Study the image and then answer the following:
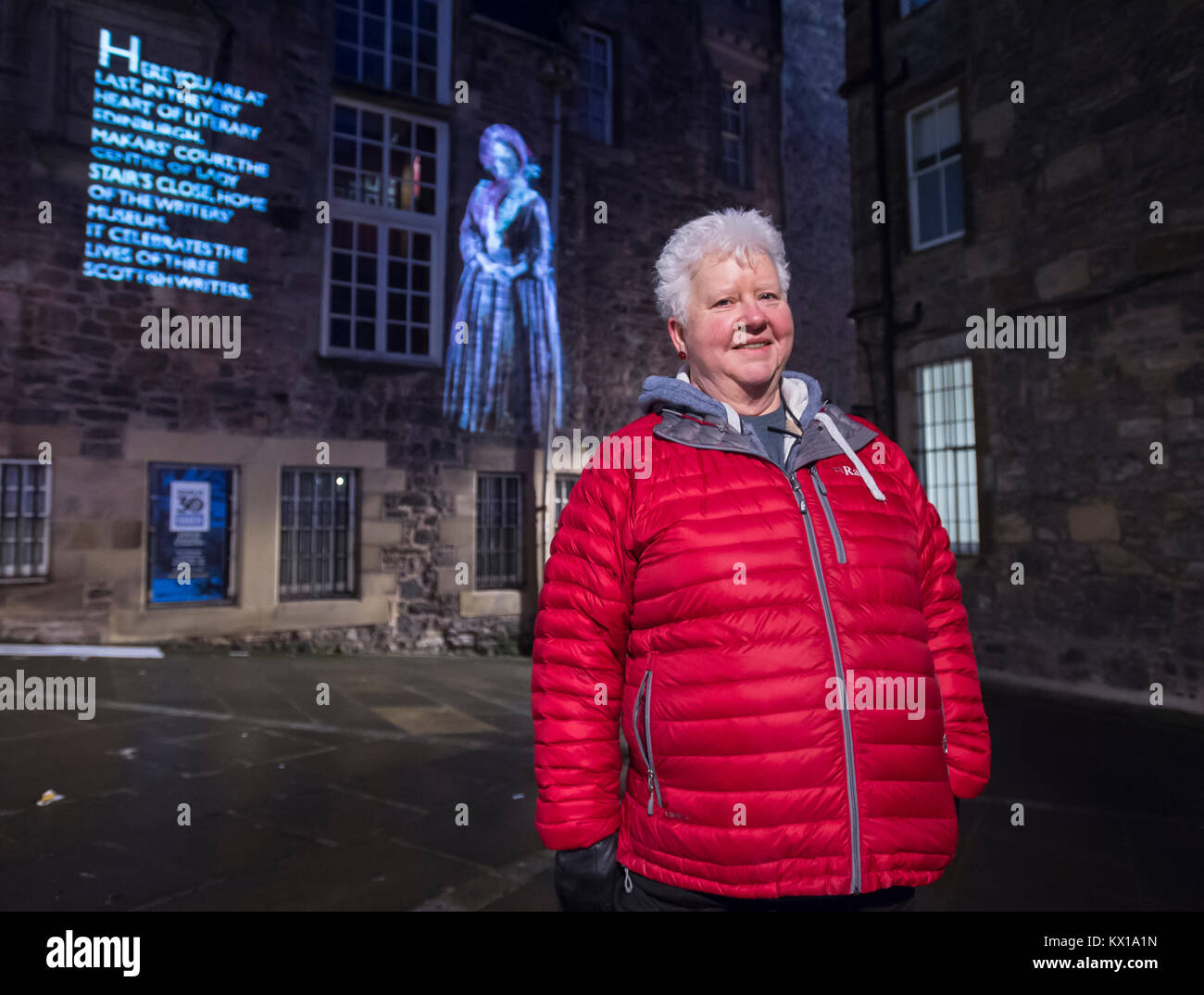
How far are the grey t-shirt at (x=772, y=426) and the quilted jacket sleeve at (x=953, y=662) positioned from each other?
31 cm

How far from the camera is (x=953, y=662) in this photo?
181 centimetres

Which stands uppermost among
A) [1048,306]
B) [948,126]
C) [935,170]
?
[948,126]

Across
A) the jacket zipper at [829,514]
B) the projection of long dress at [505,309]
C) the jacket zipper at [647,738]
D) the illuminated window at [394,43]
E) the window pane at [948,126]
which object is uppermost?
the illuminated window at [394,43]

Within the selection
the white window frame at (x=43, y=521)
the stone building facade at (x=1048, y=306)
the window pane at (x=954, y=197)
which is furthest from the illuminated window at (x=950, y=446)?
the white window frame at (x=43, y=521)

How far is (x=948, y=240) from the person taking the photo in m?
9.34

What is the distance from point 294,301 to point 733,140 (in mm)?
8332

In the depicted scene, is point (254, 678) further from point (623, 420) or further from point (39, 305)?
point (623, 420)

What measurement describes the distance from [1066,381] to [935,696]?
7.55 metres

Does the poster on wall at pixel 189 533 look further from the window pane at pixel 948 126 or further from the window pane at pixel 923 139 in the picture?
the window pane at pixel 948 126

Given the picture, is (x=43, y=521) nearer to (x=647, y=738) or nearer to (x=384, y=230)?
(x=384, y=230)

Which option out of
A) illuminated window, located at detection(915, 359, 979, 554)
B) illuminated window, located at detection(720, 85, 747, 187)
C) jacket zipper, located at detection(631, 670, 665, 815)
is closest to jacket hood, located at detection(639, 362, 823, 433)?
jacket zipper, located at detection(631, 670, 665, 815)

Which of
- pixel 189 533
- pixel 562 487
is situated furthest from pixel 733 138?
pixel 189 533

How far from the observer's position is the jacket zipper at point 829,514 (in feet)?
5.42
